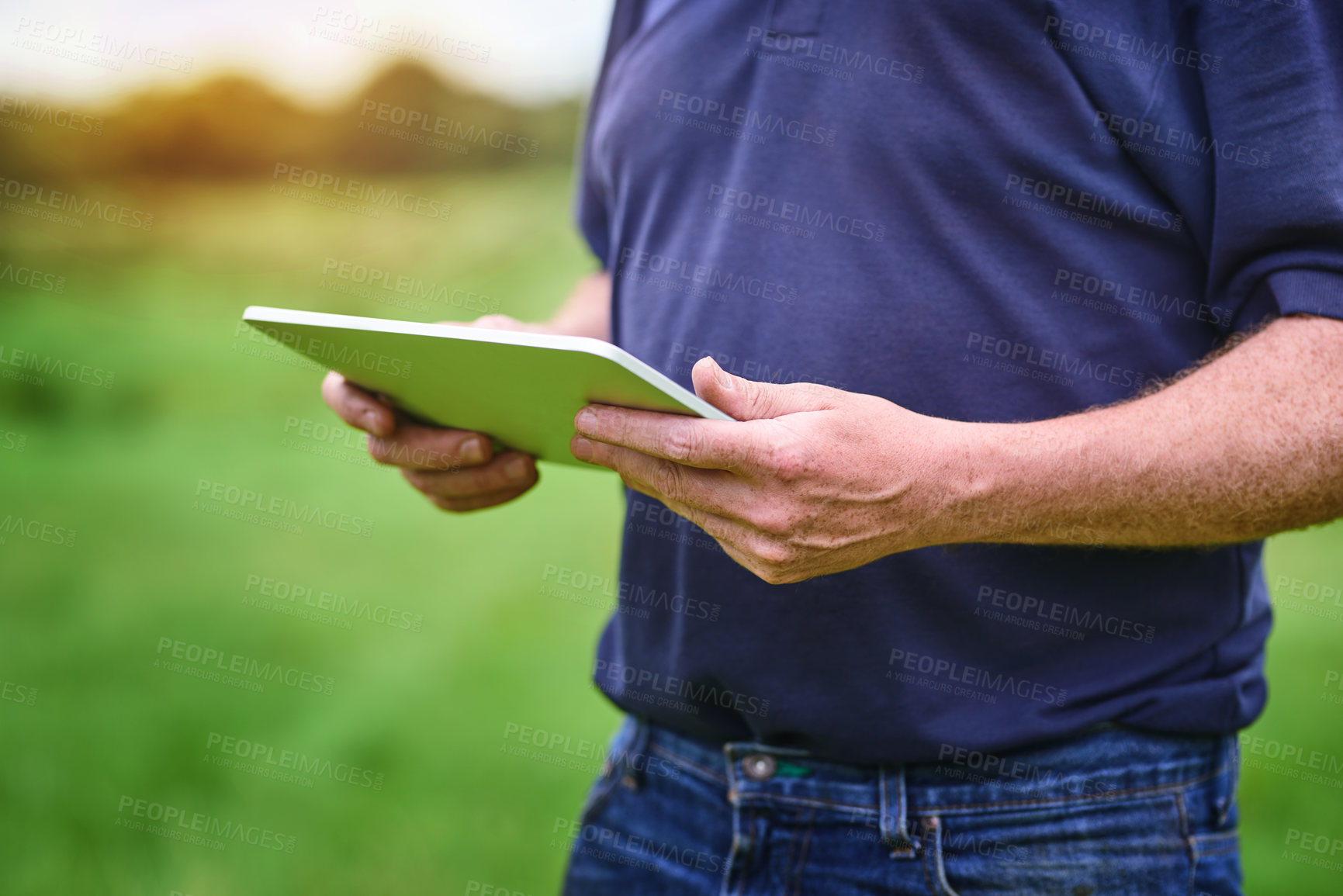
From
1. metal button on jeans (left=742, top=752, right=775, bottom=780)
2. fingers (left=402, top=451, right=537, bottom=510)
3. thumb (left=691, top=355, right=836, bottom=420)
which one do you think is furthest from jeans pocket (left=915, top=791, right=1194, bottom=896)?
fingers (left=402, top=451, right=537, bottom=510)

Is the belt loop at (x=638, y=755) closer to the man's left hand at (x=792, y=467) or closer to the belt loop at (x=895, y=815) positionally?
the belt loop at (x=895, y=815)

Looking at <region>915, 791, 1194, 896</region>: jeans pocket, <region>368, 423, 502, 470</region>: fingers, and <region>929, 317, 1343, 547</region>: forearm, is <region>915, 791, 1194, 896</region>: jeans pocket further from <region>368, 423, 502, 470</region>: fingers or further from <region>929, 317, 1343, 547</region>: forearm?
<region>368, 423, 502, 470</region>: fingers

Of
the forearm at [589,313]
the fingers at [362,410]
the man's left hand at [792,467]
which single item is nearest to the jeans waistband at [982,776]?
the man's left hand at [792,467]

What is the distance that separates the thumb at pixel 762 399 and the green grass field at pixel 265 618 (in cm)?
259

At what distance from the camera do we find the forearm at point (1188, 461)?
95cm

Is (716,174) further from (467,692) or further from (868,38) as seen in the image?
(467,692)

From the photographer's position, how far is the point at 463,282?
331 inches

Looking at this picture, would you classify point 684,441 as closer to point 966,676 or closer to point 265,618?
point 966,676

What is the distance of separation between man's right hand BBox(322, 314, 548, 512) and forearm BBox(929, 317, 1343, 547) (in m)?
0.71

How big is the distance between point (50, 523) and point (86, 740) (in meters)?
2.17

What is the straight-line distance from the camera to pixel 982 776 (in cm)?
117

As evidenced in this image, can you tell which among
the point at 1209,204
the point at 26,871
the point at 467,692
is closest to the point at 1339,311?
the point at 1209,204

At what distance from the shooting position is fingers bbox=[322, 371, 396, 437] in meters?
1.32

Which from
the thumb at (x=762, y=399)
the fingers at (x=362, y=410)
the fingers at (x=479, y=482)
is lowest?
the fingers at (x=479, y=482)
